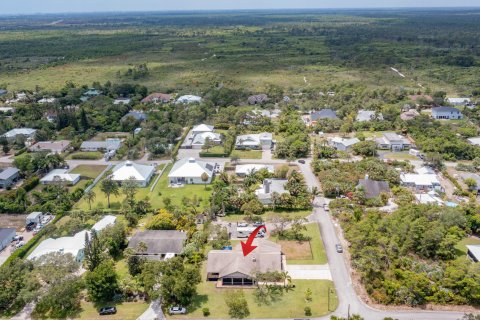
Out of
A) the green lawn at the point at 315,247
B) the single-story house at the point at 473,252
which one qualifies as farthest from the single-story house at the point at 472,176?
the green lawn at the point at 315,247

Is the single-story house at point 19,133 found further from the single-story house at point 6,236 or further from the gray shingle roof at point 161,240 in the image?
the gray shingle roof at point 161,240

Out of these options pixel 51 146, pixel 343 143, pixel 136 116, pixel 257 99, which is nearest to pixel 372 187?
pixel 343 143

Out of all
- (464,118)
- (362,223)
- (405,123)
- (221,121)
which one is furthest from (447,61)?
(362,223)

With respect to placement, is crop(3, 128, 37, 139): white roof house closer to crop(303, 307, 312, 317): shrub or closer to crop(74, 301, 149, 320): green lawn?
crop(74, 301, 149, 320): green lawn

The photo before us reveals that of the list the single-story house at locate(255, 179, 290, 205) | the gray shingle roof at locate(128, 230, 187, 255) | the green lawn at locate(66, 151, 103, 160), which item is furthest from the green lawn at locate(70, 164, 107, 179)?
the single-story house at locate(255, 179, 290, 205)

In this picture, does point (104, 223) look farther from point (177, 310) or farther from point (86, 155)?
point (86, 155)

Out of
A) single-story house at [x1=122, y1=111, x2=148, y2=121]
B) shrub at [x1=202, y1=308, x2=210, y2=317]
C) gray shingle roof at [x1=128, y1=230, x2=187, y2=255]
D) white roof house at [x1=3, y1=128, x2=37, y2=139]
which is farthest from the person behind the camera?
single-story house at [x1=122, y1=111, x2=148, y2=121]
